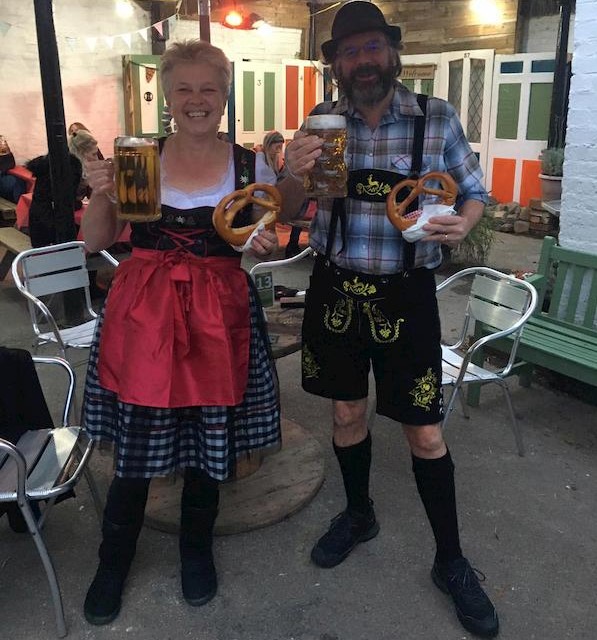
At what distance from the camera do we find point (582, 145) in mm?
3850

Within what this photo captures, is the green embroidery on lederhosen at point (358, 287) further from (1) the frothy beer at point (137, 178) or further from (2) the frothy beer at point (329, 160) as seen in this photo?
(1) the frothy beer at point (137, 178)

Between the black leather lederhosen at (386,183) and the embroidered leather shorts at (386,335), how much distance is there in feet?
0.28

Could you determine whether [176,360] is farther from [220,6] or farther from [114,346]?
[220,6]

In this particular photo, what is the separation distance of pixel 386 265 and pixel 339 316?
23 centimetres

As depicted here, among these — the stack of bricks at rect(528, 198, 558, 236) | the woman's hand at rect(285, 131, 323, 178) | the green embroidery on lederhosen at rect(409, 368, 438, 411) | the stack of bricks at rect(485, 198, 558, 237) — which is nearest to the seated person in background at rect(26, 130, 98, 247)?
the woman's hand at rect(285, 131, 323, 178)

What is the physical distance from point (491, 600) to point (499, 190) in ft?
25.5

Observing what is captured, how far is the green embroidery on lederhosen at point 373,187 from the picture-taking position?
2.02 meters

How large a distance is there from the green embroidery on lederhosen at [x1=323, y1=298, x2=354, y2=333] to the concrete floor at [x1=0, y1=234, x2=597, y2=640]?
0.92m

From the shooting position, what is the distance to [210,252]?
2.05 meters

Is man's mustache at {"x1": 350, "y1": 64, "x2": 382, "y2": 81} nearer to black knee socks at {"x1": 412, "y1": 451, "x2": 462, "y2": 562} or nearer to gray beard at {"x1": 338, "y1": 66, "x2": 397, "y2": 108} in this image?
gray beard at {"x1": 338, "y1": 66, "x2": 397, "y2": 108}

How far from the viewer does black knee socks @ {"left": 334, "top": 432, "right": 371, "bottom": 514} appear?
2379 millimetres

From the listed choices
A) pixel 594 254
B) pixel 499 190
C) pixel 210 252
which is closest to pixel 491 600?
pixel 210 252

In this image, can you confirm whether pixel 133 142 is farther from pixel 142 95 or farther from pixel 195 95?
pixel 142 95

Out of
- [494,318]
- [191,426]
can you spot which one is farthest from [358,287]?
[494,318]
